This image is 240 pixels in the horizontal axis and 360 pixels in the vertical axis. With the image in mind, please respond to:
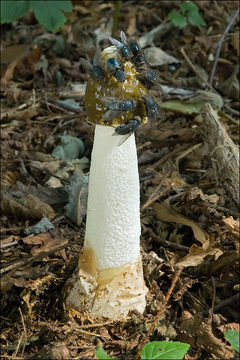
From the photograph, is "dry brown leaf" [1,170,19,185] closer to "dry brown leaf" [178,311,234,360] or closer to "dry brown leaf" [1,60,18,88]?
"dry brown leaf" [1,60,18,88]

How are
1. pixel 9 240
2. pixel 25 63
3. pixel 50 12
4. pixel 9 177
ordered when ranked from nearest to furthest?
pixel 9 240
pixel 9 177
pixel 50 12
pixel 25 63

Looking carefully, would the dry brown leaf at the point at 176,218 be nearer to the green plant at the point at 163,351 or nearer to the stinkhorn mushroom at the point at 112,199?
the stinkhorn mushroom at the point at 112,199

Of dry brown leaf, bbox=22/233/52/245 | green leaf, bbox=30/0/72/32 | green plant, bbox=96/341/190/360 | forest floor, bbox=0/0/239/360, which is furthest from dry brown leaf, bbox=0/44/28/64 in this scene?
green plant, bbox=96/341/190/360

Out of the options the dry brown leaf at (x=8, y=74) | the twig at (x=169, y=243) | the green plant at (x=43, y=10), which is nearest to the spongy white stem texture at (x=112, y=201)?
the twig at (x=169, y=243)

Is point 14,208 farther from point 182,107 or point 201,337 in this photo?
point 182,107

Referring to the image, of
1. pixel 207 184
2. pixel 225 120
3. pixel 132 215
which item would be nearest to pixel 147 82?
pixel 132 215

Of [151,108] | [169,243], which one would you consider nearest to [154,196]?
[169,243]
